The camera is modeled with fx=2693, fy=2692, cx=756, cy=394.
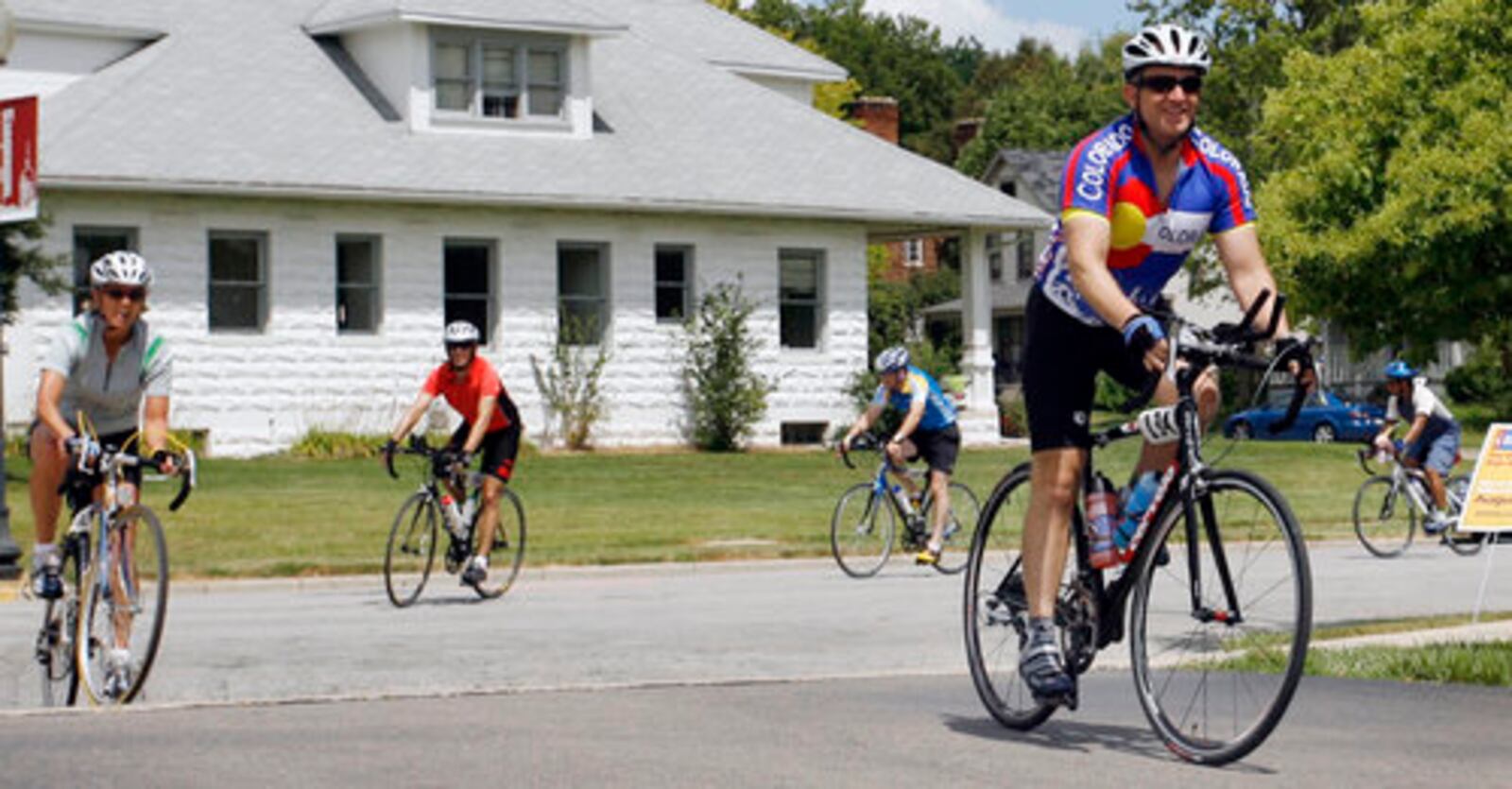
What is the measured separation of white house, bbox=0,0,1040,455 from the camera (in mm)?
38344

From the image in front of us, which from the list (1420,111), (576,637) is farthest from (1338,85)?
(576,637)

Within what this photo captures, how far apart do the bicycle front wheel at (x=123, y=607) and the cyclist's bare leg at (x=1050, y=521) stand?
410 centimetres

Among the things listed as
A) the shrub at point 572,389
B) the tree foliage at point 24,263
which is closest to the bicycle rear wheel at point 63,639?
the tree foliage at point 24,263

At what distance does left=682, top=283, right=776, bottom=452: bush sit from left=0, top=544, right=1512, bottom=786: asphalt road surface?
25.6m

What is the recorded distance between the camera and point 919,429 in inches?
909

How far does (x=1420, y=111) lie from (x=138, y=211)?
61.9 ft

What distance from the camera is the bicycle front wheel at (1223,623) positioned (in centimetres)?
756

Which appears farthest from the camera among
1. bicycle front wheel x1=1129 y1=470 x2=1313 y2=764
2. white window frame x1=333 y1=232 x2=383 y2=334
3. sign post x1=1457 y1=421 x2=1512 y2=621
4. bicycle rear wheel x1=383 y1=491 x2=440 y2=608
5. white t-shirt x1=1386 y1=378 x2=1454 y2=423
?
white window frame x1=333 y1=232 x2=383 y2=334

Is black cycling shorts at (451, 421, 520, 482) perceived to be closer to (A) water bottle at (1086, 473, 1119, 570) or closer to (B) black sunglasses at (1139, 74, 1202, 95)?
(A) water bottle at (1086, 473, 1119, 570)

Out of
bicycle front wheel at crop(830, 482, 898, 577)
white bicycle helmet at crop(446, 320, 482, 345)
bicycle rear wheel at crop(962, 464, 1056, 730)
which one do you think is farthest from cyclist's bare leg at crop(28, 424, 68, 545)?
bicycle front wheel at crop(830, 482, 898, 577)

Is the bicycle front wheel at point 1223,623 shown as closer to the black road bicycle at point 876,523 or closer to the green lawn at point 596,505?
the black road bicycle at point 876,523

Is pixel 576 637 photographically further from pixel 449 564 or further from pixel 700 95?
pixel 700 95

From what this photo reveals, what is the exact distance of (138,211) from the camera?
3794 centimetres

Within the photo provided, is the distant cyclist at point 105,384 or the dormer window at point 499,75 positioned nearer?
the distant cyclist at point 105,384
